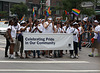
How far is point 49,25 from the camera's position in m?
13.7

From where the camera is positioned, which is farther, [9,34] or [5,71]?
[9,34]

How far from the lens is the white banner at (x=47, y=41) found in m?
13.1

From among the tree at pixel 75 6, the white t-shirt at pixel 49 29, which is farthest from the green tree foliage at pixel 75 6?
the white t-shirt at pixel 49 29

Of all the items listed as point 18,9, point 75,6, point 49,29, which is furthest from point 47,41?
point 18,9

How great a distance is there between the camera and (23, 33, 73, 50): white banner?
43.0 feet

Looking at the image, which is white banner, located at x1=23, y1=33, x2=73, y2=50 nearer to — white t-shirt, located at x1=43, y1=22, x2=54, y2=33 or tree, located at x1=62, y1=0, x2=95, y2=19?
white t-shirt, located at x1=43, y1=22, x2=54, y2=33

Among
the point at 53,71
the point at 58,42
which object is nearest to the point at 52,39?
the point at 58,42

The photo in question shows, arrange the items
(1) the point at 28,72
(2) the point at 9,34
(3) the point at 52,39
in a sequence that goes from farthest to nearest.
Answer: (3) the point at 52,39
(2) the point at 9,34
(1) the point at 28,72

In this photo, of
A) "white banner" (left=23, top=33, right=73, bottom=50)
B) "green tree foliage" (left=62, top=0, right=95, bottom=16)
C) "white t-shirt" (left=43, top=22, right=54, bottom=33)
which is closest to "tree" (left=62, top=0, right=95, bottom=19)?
"green tree foliage" (left=62, top=0, right=95, bottom=16)

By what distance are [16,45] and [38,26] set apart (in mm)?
1563

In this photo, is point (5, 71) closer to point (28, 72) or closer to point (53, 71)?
point (28, 72)

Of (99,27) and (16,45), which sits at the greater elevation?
(99,27)

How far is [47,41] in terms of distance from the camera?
13.3 metres

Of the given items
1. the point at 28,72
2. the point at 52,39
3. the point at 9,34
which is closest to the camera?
the point at 28,72
